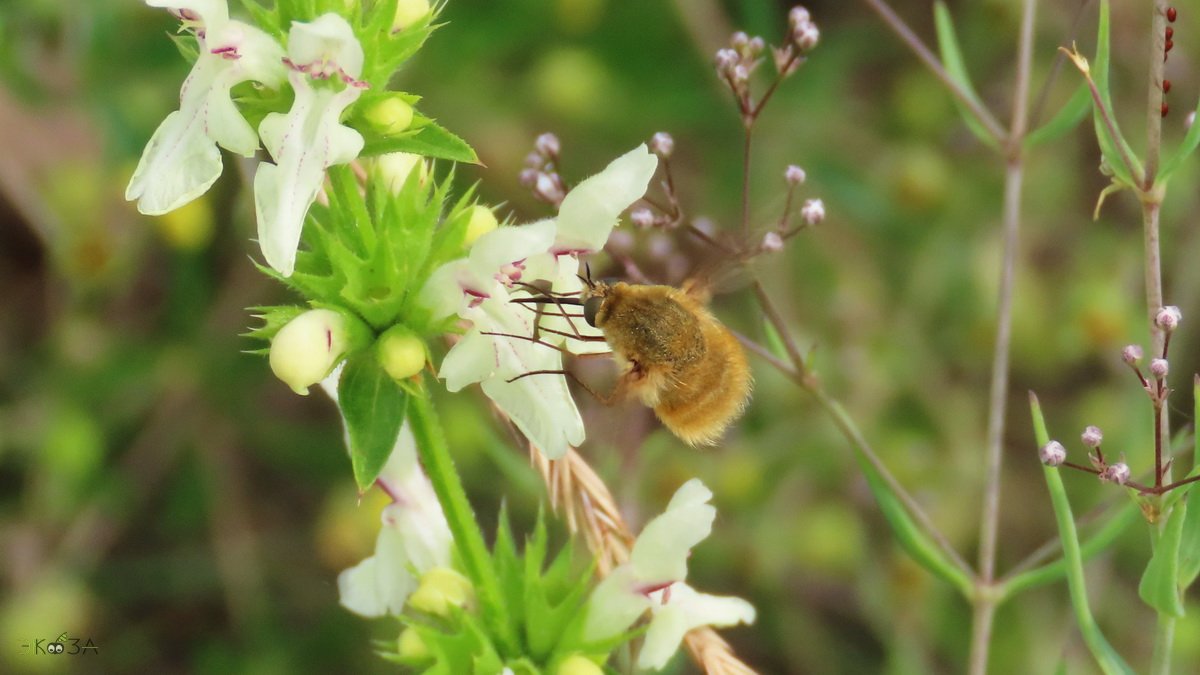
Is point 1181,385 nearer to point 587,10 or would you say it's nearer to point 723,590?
point 723,590

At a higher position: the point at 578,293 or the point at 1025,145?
the point at 1025,145

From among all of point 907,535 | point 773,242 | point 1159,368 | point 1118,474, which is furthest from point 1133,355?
point 773,242

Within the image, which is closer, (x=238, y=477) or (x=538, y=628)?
(x=538, y=628)

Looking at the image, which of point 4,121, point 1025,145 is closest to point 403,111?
point 1025,145

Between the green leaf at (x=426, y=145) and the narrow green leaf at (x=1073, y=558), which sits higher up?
the green leaf at (x=426, y=145)

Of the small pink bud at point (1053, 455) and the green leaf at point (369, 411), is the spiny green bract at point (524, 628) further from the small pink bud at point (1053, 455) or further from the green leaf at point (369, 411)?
the small pink bud at point (1053, 455)

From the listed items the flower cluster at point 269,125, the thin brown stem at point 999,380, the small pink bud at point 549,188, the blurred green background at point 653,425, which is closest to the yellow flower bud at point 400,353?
the flower cluster at point 269,125

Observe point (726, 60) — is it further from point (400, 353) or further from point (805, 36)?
point (400, 353)
